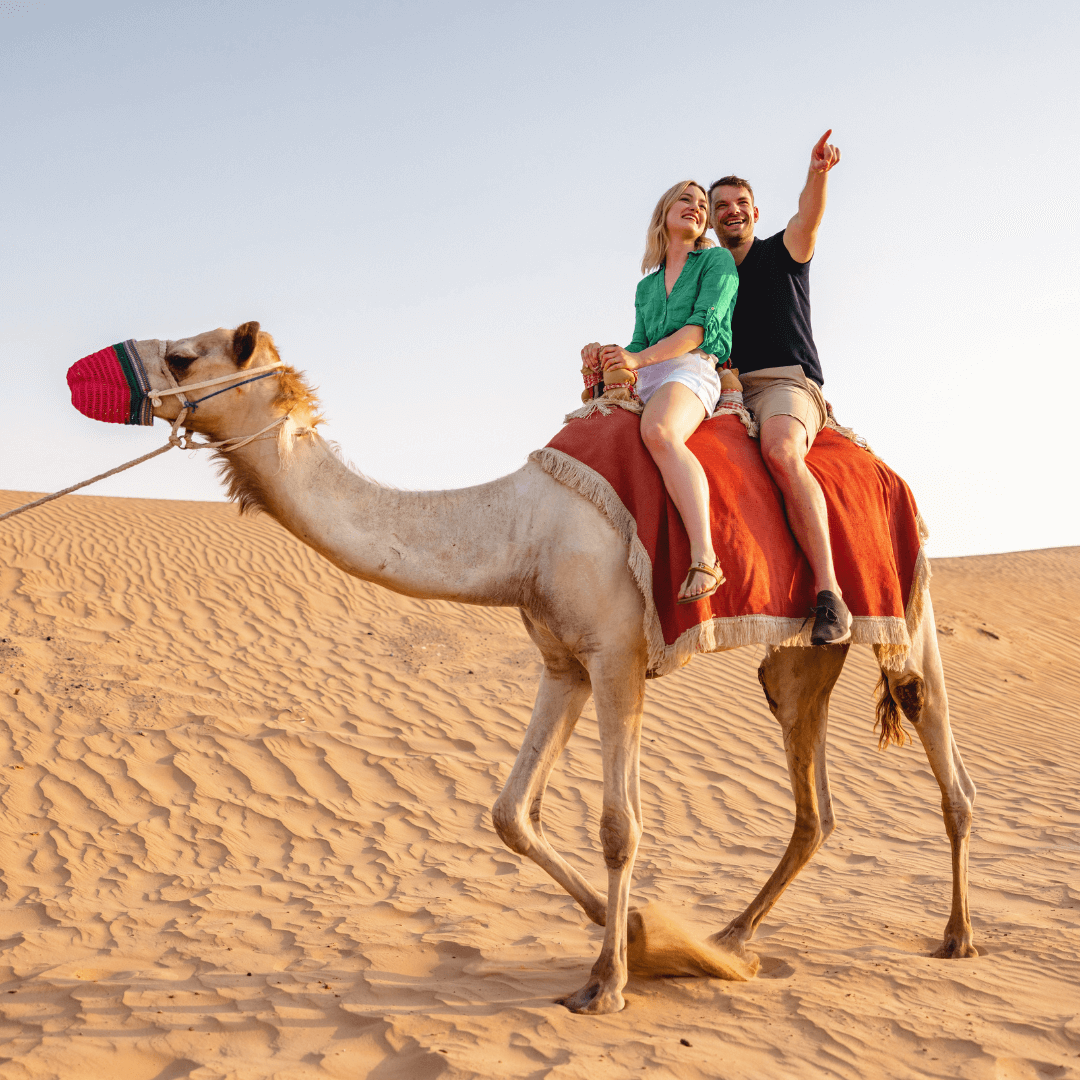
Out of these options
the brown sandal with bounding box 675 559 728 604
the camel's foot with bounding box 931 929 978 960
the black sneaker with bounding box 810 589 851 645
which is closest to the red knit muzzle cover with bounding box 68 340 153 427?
the brown sandal with bounding box 675 559 728 604

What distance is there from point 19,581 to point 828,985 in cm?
1212

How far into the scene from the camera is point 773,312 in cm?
471

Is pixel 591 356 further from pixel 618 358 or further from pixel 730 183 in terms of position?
pixel 730 183

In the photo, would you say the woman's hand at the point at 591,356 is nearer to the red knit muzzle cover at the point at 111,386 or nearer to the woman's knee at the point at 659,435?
the woman's knee at the point at 659,435

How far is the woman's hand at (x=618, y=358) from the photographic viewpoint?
13.6 feet

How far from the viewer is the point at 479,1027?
364 cm

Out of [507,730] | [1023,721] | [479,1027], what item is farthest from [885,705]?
[1023,721]

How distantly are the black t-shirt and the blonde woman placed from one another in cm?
41

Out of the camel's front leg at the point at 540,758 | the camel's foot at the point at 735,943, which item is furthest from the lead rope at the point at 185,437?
the camel's foot at the point at 735,943

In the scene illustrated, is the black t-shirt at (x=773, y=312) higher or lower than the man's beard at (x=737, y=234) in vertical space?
lower

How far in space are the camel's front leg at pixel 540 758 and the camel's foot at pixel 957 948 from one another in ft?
6.59

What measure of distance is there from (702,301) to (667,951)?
281 cm

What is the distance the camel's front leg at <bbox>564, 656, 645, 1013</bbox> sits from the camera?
12.4 feet

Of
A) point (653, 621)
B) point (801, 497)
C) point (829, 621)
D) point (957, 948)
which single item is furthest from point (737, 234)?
point (957, 948)
